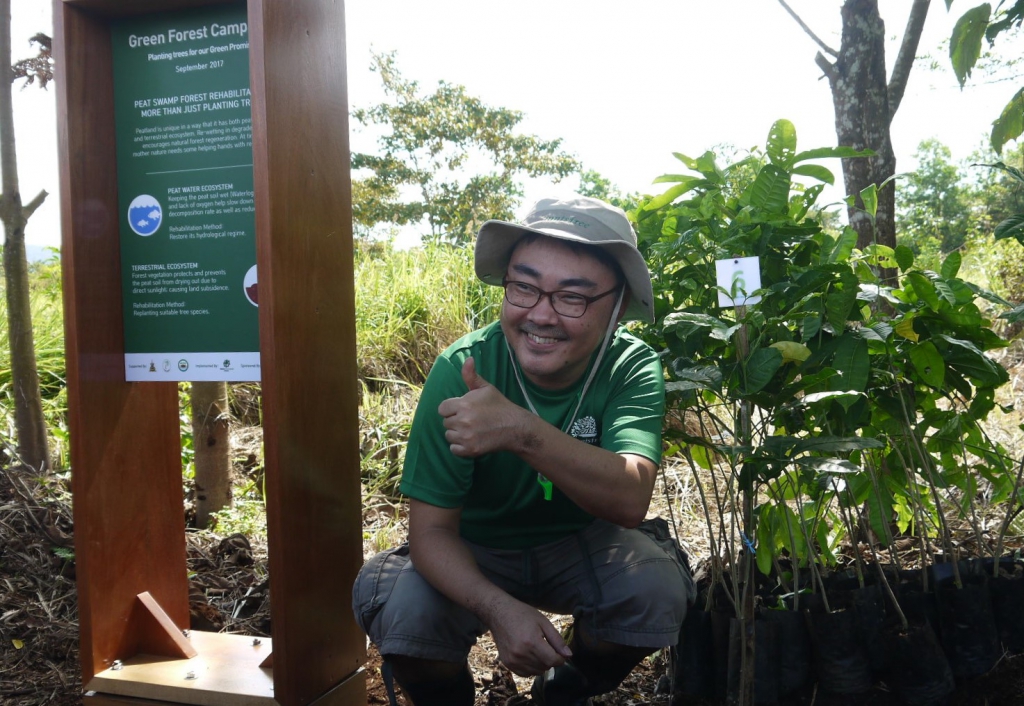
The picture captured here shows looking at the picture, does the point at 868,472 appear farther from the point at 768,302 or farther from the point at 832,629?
the point at 768,302

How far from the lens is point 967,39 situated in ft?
6.58

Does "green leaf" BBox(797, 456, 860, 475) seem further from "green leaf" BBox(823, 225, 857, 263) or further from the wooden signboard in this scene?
the wooden signboard

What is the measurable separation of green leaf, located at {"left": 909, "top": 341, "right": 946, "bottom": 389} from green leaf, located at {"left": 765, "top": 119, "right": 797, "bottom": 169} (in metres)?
0.60

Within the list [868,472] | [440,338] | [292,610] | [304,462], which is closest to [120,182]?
[304,462]

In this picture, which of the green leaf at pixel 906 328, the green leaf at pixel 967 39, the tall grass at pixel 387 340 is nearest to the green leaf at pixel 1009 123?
the green leaf at pixel 967 39

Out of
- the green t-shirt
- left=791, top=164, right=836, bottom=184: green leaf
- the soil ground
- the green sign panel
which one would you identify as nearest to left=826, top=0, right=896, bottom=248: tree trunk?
left=791, top=164, right=836, bottom=184: green leaf

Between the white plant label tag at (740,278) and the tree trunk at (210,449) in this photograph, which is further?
the tree trunk at (210,449)

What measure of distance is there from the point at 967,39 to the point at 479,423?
1587 millimetres

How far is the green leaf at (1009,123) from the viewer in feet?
7.04

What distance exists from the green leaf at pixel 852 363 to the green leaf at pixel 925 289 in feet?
0.74

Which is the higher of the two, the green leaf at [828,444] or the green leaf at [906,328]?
the green leaf at [906,328]

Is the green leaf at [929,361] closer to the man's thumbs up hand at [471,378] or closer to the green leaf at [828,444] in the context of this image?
the green leaf at [828,444]

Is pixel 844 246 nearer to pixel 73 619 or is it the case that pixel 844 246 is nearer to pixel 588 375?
pixel 588 375

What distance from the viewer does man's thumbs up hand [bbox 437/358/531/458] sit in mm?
1660
